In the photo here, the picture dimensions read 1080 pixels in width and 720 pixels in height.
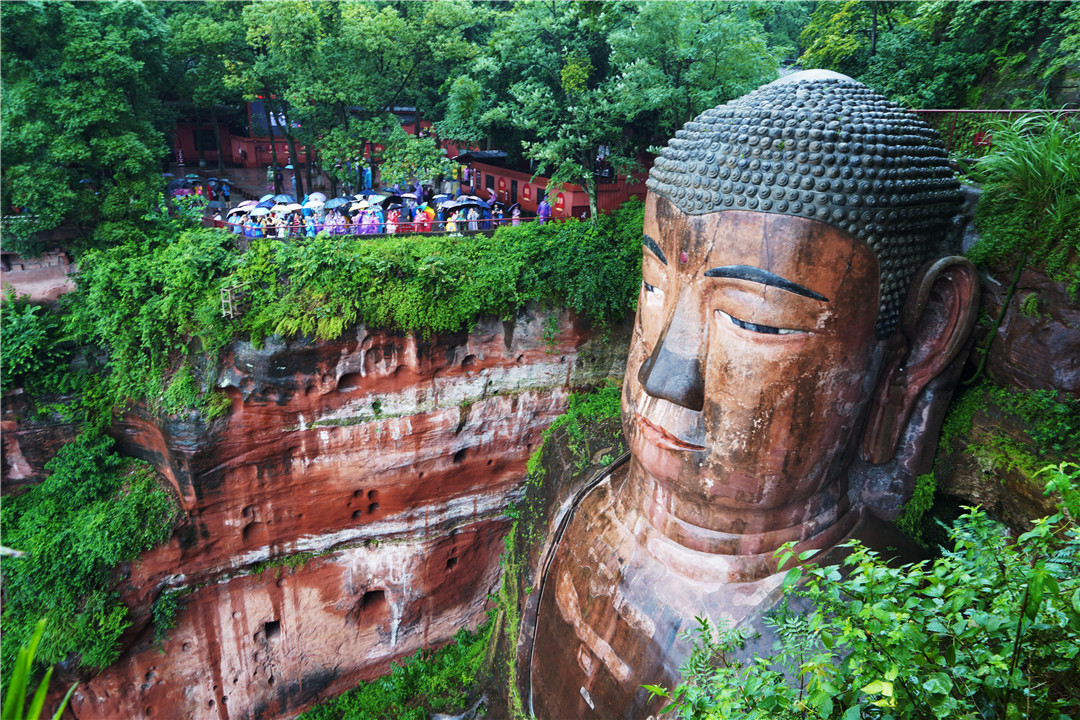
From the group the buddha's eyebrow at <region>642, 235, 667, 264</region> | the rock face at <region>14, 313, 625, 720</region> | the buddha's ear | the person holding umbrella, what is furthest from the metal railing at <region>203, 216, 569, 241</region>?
the buddha's ear

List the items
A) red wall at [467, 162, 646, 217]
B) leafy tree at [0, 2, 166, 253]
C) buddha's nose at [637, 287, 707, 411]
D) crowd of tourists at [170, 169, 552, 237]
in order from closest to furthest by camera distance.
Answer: buddha's nose at [637, 287, 707, 411] → leafy tree at [0, 2, 166, 253] → crowd of tourists at [170, 169, 552, 237] → red wall at [467, 162, 646, 217]

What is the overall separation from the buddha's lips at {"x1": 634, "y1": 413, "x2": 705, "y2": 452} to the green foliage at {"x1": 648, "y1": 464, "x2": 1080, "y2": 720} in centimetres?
240

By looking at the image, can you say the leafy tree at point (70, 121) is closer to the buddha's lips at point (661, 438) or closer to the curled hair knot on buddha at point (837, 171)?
the buddha's lips at point (661, 438)

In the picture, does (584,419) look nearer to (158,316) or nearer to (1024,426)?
(1024,426)

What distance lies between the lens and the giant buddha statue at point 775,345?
512 cm

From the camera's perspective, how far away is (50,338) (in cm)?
1216

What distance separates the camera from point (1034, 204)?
212 inches

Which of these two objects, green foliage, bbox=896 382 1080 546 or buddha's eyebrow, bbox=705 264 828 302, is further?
green foliage, bbox=896 382 1080 546

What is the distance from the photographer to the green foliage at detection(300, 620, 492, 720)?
39.0 ft

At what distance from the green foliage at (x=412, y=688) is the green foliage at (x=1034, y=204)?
9740 millimetres

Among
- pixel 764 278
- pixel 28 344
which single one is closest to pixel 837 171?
pixel 764 278

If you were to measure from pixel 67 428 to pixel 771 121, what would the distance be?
1290 cm

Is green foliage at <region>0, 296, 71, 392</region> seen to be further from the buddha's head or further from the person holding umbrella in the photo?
the buddha's head

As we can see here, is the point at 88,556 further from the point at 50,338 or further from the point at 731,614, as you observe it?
the point at 731,614
